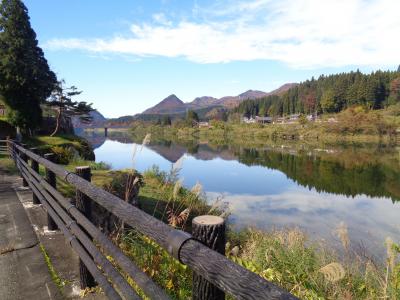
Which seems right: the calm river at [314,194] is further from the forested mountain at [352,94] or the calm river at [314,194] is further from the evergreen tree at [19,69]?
the forested mountain at [352,94]

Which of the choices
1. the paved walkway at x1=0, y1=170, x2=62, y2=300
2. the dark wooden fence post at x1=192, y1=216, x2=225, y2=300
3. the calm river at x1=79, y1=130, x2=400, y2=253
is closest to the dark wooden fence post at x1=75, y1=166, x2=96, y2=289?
the paved walkway at x1=0, y1=170, x2=62, y2=300

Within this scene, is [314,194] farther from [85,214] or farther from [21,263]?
[85,214]

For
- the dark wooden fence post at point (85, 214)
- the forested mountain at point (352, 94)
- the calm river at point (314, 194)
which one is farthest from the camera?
the forested mountain at point (352, 94)

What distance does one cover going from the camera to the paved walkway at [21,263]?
359 cm

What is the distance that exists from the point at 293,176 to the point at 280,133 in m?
59.7

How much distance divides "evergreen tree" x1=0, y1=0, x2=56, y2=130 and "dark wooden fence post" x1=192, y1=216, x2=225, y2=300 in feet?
97.2

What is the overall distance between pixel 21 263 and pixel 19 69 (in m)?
27.1

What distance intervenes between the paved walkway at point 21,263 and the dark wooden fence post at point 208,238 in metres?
2.41

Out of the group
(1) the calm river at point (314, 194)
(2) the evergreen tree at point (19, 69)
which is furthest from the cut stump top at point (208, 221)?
(2) the evergreen tree at point (19, 69)

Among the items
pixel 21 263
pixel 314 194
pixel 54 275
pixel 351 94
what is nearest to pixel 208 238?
pixel 54 275

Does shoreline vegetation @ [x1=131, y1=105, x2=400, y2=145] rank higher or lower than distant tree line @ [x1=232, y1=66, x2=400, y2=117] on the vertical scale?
lower

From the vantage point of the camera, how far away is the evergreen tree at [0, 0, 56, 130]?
88.5ft

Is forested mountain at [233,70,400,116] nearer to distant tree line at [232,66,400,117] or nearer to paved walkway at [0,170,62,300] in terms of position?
distant tree line at [232,66,400,117]

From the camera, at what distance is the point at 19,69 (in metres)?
27.2
